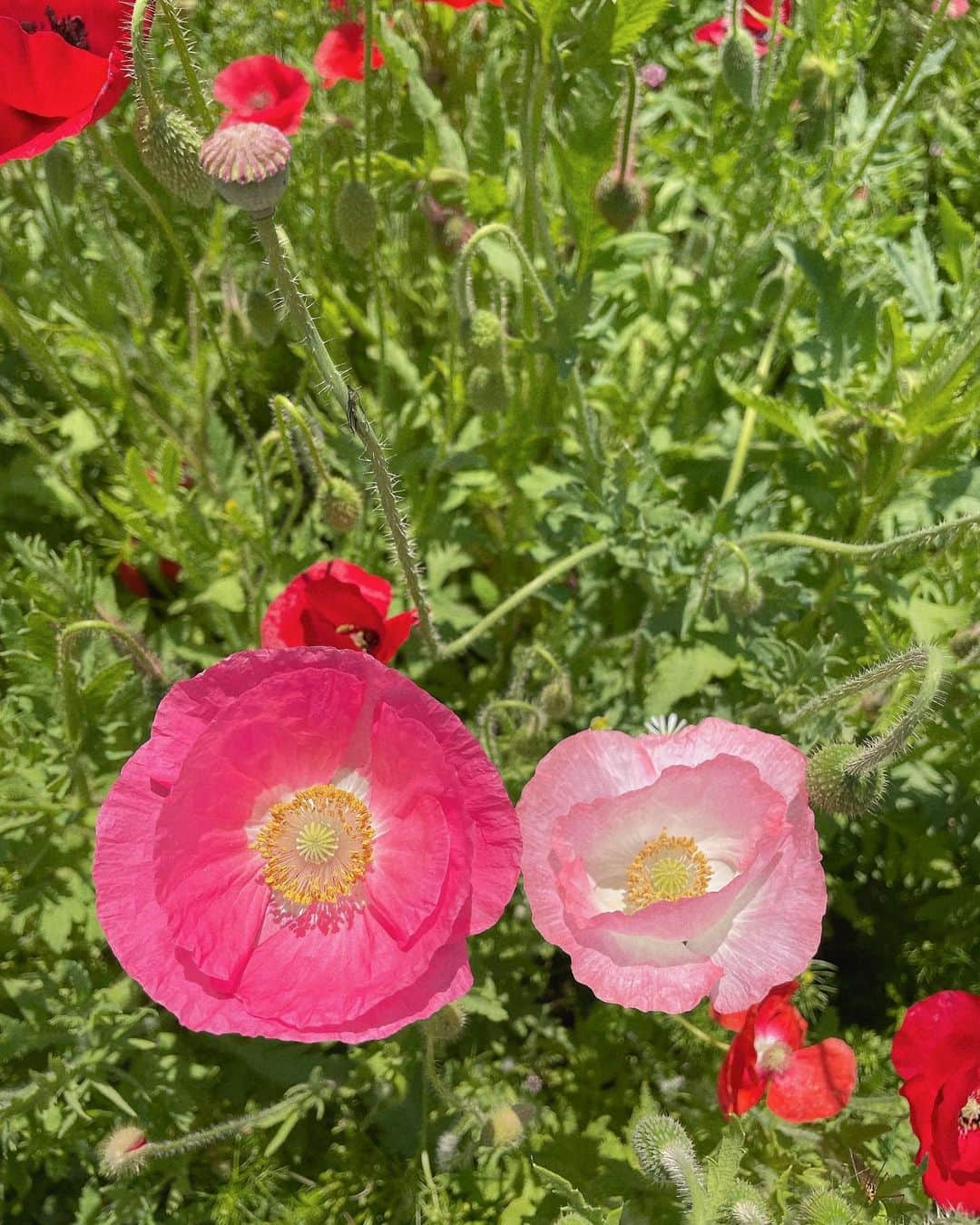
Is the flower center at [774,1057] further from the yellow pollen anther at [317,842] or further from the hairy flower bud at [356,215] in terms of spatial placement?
the hairy flower bud at [356,215]

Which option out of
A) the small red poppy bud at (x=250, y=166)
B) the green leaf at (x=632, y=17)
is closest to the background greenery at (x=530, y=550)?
the green leaf at (x=632, y=17)

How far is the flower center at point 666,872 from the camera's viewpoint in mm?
1499

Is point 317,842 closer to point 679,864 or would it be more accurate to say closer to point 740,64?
point 679,864

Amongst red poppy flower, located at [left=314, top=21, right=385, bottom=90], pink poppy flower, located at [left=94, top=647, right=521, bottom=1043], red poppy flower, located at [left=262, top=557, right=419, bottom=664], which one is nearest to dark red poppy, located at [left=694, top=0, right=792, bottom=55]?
red poppy flower, located at [left=314, top=21, right=385, bottom=90]

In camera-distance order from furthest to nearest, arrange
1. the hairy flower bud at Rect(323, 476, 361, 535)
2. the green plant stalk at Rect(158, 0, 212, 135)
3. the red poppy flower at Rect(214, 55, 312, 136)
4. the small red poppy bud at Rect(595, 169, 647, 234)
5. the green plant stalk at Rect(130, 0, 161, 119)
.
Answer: the red poppy flower at Rect(214, 55, 312, 136) < the small red poppy bud at Rect(595, 169, 647, 234) < the hairy flower bud at Rect(323, 476, 361, 535) < the green plant stalk at Rect(158, 0, 212, 135) < the green plant stalk at Rect(130, 0, 161, 119)

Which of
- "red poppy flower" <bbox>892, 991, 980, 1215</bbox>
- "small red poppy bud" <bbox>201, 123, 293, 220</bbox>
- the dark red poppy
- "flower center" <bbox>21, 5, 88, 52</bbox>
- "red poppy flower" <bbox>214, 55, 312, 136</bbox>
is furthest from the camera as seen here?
the dark red poppy

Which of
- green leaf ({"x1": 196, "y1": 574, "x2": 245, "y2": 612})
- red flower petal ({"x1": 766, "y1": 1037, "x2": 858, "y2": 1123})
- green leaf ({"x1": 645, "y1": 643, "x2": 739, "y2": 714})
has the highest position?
green leaf ({"x1": 196, "y1": 574, "x2": 245, "y2": 612})

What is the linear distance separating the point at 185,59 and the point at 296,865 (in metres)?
1.19

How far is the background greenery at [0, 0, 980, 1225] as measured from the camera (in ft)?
5.95

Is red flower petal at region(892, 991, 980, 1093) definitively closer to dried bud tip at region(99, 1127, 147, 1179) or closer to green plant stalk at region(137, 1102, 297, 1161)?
green plant stalk at region(137, 1102, 297, 1161)

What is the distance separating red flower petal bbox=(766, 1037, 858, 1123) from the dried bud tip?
1014mm

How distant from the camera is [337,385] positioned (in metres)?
1.20

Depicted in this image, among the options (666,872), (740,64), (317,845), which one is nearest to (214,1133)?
(317,845)

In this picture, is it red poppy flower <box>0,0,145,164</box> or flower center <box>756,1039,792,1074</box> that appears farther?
flower center <box>756,1039,792,1074</box>
